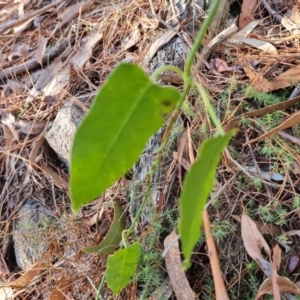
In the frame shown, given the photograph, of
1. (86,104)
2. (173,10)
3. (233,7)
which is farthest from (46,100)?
(233,7)

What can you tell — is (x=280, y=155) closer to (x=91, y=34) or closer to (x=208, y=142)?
(x=208, y=142)

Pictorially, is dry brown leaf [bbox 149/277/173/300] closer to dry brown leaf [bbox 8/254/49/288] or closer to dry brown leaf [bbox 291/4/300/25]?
dry brown leaf [bbox 8/254/49/288]

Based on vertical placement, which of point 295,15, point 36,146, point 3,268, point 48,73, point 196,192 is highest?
point 196,192

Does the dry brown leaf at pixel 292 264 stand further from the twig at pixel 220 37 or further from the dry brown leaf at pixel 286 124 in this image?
the twig at pixel 220 37

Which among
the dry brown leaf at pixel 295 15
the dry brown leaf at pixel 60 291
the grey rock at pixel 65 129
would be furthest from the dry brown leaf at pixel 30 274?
the dry brown leaf at pixel 295 15

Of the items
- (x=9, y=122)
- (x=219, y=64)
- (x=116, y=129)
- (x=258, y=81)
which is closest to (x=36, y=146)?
(x=9, y=122)

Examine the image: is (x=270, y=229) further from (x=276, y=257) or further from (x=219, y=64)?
(x=219, y=64)
